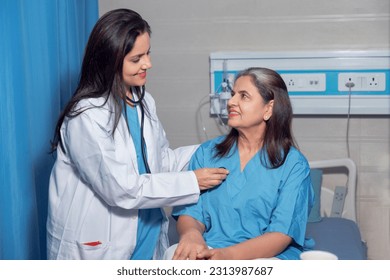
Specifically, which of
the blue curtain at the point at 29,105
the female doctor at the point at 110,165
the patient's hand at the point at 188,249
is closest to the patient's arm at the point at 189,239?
the patient's hand at the point at 188,249

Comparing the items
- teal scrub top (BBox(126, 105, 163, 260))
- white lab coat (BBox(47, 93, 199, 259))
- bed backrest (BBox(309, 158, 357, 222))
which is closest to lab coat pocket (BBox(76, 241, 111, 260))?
white lab coat (BBox(47, 93, 199, 259))

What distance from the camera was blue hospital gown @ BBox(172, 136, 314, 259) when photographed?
2246 millimetres

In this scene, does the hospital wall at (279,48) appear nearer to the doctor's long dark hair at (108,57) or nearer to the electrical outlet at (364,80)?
the electrical outlet at (364,80)

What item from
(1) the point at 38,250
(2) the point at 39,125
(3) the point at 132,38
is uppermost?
(3) the point at 132,38

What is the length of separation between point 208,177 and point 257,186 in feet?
0.59

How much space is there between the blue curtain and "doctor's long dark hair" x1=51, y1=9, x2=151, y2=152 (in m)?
0.20

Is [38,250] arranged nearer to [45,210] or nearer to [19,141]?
[45,210]

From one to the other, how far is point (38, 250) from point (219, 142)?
0.78 m

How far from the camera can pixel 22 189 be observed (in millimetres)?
2311

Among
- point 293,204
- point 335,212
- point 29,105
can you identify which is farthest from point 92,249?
point 335,212

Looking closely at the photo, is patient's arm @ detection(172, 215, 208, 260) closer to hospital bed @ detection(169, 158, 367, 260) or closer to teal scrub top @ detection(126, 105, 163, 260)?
teal scrub top @ detection(126, 105, 163, 260)

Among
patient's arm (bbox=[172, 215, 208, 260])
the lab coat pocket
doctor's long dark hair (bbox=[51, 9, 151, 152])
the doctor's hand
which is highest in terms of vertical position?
doctor's long dark hair (bbox=[51, 9, 151, 152])

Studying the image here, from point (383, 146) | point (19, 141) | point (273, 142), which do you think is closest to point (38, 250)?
point (19, 141)

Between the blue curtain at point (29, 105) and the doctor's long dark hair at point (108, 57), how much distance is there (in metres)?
0.20
